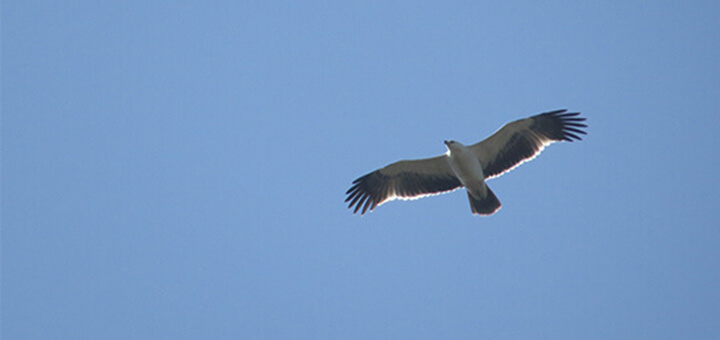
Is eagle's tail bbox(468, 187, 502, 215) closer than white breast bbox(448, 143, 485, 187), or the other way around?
white breast bbox(448, 143, 485, 187)

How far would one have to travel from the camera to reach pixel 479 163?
663 inches

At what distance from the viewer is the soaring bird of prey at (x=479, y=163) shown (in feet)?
54.6

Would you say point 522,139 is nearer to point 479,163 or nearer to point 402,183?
point 479,163

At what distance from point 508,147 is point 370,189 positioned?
2608 mm

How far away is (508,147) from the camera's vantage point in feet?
55.7

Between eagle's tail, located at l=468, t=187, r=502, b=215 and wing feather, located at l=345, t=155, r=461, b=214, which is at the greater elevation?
wing feather, located at l=345, t=155, r=461, b=214

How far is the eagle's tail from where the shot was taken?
16.8 meters

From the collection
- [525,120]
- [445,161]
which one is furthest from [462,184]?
[525,120]

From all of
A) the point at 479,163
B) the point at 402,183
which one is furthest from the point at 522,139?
the point at 402,183

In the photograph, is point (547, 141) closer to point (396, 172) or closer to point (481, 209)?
point (481, 209)

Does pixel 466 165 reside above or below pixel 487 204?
above

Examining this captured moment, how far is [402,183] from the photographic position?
57.9ft

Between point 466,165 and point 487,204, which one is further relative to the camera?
point 487,204

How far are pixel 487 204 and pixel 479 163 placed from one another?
72 centimetres
